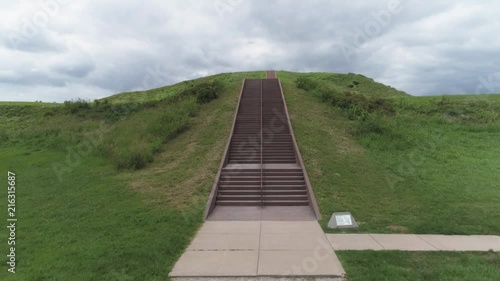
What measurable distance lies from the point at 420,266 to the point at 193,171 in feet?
31.8

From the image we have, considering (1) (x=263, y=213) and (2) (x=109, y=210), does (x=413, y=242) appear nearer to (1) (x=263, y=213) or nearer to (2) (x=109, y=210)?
(1) (x=263, y=213)

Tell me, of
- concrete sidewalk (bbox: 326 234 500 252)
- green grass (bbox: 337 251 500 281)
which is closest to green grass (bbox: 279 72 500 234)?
concrete sidewalk (bbox: 326 234 500 252)

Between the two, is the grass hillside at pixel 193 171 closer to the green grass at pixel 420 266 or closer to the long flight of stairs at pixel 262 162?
the green grass at pixel 420 266

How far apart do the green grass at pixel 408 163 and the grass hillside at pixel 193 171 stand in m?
0.07

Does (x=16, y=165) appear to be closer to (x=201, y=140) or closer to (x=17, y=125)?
(x=201, y=140)

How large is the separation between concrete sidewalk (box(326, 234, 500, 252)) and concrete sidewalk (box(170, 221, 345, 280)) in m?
0.46

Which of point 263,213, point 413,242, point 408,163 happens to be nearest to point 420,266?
point 413,242

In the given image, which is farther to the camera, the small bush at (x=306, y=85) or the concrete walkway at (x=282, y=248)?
the small bush at (x=306, y=85)

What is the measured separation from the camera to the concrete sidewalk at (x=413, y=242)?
25.3ft

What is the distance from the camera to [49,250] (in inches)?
295

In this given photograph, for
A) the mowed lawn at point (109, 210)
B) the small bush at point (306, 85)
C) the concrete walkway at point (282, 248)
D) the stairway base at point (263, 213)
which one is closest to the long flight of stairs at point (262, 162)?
the stairway base at point (263, 213)

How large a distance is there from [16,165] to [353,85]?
28666mm

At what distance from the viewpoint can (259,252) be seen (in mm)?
7555

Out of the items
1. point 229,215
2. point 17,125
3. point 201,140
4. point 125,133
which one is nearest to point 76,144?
point 125,133
